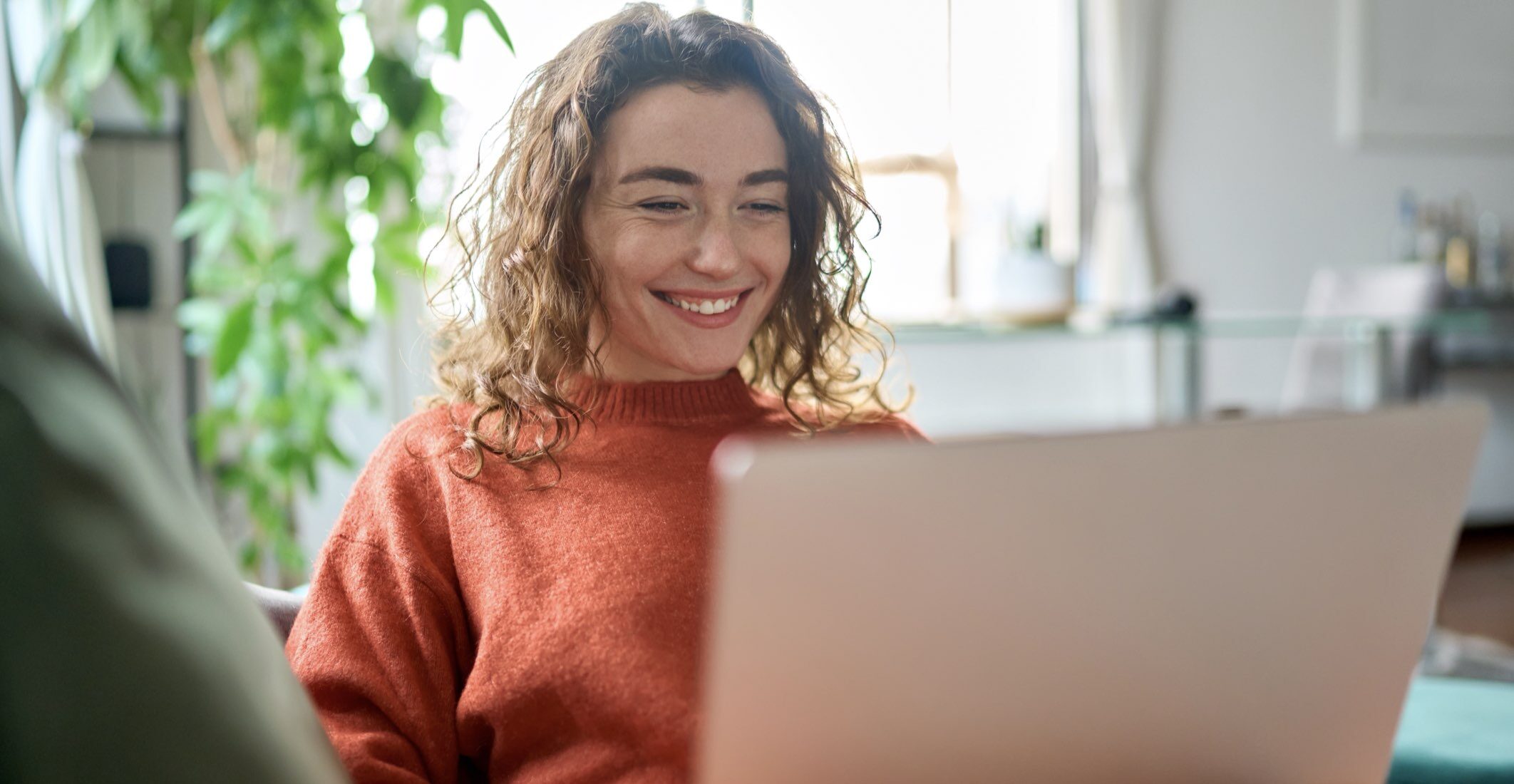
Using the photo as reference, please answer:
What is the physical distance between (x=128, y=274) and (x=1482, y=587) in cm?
386

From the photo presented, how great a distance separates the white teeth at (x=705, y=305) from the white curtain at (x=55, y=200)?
1.01m

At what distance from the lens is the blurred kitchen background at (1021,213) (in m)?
2.49

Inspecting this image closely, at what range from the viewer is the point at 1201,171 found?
4.60 m

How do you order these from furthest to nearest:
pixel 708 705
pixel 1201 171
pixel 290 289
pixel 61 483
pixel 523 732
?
pixel 1201 171 → pixel 290 289 → pixel 523 732 → pixel 708 705 → pixel 61 483

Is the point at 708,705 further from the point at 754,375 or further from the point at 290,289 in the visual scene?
the point at 290,289

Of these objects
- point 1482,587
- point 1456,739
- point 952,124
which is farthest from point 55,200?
point 1482,587

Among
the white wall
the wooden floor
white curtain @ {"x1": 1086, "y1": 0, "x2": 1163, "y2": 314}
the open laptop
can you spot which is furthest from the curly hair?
the white wall

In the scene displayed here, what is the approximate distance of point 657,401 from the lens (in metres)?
1.07

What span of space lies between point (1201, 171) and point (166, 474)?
4.79 metres

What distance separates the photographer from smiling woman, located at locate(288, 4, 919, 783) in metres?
0.87

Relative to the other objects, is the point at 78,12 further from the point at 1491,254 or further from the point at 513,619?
the point at 1491,254

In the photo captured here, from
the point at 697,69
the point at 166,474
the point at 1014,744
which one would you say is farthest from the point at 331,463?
the point at 166,474

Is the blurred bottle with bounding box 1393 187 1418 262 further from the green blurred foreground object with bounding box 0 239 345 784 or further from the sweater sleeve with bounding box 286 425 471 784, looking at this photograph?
the green blurred foreground object with bounding box 0 239 345 784

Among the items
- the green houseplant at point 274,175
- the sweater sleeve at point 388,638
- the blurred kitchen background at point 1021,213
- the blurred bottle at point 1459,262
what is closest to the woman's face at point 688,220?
the sweater sleeve at point 388,638
